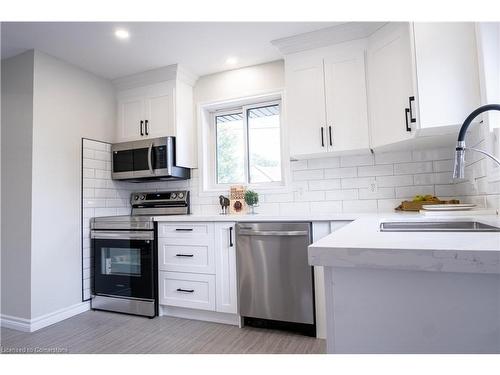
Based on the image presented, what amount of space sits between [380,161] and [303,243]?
1.09 metres

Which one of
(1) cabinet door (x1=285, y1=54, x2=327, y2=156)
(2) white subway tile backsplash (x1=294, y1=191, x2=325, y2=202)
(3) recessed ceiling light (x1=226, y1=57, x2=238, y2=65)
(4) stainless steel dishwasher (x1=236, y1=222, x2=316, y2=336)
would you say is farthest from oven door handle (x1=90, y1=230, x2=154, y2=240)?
(3) recessed ceiling light (x1=226, y1=57, x2=238, y2=65)

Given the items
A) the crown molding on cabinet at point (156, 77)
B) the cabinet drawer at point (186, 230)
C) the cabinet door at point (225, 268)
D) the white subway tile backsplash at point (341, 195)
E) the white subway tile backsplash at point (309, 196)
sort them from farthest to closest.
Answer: the crown molding on cabinet at point (156, 77) → the white subway tile backsplash at point (309, 196) → the white subway tile backsplash at point (341, 195) → the cabinet drawer at point (186, 230) → the cabinet door at point (225, 268)

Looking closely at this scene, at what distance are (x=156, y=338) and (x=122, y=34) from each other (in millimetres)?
2523

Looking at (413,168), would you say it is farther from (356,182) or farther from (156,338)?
A: (156,338)

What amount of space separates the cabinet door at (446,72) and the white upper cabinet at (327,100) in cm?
59

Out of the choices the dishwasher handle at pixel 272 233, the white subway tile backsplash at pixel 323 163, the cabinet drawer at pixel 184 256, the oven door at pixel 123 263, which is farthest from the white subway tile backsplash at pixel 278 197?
the oven door at pixel 123 263

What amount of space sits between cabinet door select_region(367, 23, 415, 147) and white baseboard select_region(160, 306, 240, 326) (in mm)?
1903

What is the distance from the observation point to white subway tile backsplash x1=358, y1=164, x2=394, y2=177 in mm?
2639

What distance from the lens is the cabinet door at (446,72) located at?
5.86 feet

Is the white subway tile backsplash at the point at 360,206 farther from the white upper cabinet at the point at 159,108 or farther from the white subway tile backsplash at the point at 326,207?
the white upper cabinet at the point at 159,108

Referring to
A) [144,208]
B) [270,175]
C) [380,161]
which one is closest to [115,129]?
[144,208]

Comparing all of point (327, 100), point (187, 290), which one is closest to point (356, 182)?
point (327, 100)

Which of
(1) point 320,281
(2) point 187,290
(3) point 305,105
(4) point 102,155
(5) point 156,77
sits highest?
(5) point 156,77

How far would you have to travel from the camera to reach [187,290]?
8.77ft
